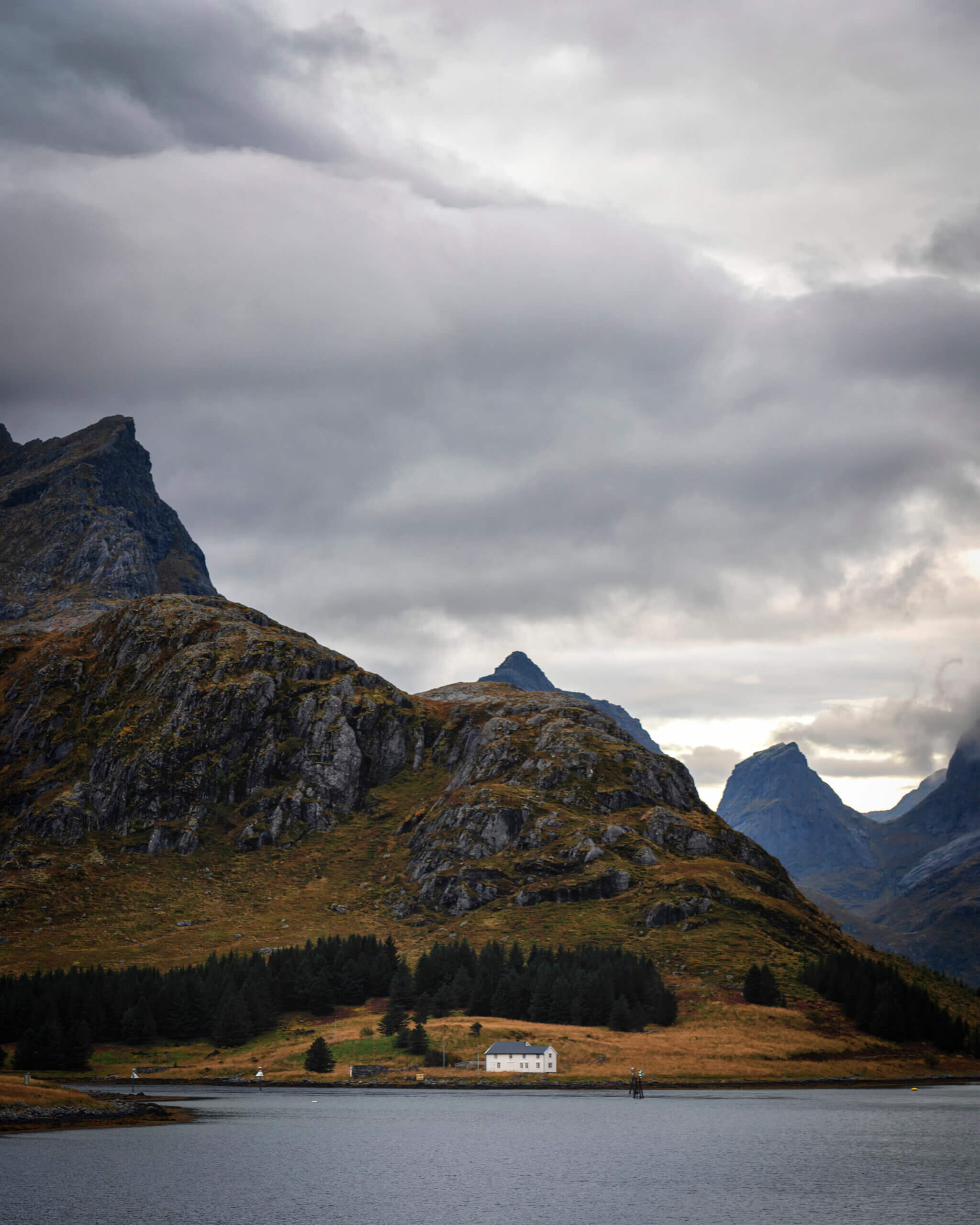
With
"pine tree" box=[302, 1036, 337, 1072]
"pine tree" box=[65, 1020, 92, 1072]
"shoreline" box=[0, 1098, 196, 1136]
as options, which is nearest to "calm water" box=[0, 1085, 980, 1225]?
"shoreline" box=[0, 1098, 196, 1136]

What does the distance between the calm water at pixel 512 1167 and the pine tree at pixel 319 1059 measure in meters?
31.7

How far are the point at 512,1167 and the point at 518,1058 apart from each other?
8439cm

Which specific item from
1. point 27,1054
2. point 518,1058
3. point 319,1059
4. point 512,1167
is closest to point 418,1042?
point 319,1059

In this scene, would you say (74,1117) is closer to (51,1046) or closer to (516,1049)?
(51,1046)

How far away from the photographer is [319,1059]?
19050 cm

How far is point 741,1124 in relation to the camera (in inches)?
5335

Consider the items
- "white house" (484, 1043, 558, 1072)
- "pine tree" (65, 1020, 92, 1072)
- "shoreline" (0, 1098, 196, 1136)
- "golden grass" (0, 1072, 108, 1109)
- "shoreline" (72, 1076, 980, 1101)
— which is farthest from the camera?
"white house" (484, 1043, 558, 1072)

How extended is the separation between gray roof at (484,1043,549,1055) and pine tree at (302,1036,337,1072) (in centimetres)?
2840

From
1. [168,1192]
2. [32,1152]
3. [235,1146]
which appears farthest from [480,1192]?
[32,1152]

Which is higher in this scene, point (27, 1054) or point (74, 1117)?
point (27, 1054)

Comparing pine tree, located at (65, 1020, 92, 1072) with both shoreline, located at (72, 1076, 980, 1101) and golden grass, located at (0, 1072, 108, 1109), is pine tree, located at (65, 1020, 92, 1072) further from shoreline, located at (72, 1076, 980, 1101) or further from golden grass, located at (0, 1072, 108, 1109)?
golden grass, located at (0, 1072, 108, 1109)

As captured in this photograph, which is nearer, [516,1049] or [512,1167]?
[512,1167]

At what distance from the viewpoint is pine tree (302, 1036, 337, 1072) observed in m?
190

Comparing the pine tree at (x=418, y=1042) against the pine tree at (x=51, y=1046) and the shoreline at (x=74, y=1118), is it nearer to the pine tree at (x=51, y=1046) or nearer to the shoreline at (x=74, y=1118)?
the pine tree at (x=51, y=1046)
